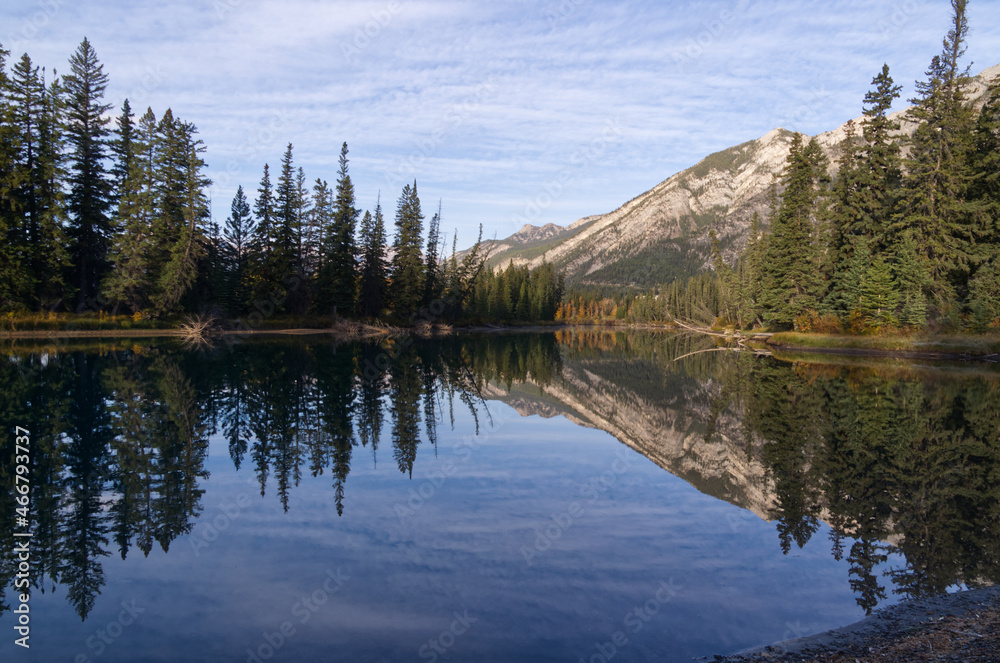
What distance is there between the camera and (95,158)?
57.3 meters

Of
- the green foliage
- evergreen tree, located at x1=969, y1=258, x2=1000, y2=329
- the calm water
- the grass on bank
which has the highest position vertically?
the green foliage

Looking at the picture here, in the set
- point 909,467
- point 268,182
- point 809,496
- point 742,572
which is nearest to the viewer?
point 742,572

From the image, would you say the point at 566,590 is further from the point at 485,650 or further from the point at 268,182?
the point at 268,182

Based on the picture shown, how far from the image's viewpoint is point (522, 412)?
75.0 feet

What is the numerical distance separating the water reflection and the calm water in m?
0.09

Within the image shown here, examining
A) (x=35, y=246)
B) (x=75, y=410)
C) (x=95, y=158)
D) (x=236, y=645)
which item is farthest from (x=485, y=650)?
(x=95, y=158)

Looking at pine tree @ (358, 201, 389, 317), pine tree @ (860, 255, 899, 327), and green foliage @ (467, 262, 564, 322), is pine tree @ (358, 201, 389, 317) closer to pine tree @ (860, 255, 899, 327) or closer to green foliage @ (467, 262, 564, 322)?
green foliage @ (467, 262, 564, 322)

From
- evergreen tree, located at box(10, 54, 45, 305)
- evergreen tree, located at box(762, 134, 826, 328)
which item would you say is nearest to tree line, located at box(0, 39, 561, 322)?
evergreen tree, located at box(10, 54, 45, 305)

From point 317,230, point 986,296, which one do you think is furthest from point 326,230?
point 986,296

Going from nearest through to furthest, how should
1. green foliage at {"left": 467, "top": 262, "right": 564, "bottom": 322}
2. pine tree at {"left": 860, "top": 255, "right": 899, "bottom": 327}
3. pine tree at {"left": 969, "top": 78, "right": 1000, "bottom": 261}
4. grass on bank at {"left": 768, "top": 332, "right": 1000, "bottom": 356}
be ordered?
grass on bank at {"left": 768, "top": 332, "right": 1000, "bottom": 356}, pine tree at {"left": 969, "top": 78, "right": 1000, "bottom": 261}, pine tree at {"left": 860, "top": 255, "right": 899, "bottom": 327}, green foliage at {"left": 467, "top": 262, "right": 564, "bottom": 322}

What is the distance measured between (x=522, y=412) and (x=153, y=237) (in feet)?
171

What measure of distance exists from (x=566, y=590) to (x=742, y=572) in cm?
266

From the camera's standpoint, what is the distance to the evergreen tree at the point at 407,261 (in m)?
82.4

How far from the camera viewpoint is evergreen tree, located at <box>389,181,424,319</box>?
82.4 metres
